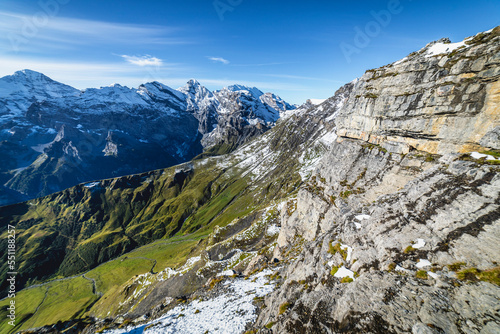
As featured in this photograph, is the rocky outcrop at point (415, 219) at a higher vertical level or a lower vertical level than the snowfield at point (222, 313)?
higher

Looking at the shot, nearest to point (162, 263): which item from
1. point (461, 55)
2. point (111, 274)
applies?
point (111, 274)

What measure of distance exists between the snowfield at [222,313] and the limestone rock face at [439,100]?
3758 cm

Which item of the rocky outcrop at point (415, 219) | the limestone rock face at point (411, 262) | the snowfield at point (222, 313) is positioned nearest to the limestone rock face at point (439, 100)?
the rocky outcrop at point (415, 219)

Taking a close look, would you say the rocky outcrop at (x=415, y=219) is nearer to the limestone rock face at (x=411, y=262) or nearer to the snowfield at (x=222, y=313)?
the limestone rock face at (x=411, y=262)

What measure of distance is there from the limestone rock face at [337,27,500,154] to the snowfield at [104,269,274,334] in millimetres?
37585

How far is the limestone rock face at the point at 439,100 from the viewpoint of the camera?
28.2m

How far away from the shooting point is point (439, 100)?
33500 mm

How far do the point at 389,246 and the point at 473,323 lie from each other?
395 inches

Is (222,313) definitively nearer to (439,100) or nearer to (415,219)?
(415,219)

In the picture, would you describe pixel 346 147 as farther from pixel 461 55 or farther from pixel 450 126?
pixel 461 55

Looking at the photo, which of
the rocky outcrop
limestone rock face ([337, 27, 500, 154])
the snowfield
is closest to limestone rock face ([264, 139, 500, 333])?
the rocky outcrop

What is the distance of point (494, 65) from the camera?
27.8m

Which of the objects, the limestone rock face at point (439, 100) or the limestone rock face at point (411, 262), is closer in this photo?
the limestone rock face at point (411, 262)

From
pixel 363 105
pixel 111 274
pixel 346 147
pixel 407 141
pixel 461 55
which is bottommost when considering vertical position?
pixel 111 274
